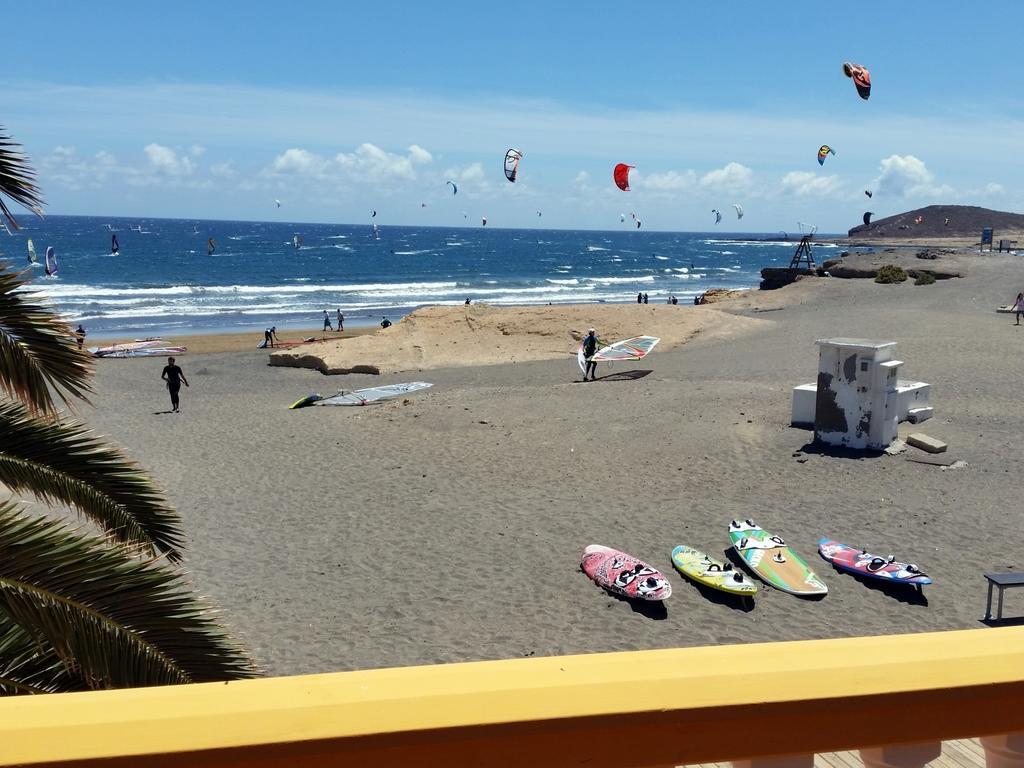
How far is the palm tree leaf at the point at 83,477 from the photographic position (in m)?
3.61

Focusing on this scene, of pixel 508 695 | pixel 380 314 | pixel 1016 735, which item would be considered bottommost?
pixel 380 314

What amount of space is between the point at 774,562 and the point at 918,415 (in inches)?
258

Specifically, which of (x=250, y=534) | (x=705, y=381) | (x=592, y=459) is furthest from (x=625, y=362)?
(x=250, y=534)

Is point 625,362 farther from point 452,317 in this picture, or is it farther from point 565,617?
point 565,617

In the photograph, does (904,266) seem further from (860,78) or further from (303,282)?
(303,282)

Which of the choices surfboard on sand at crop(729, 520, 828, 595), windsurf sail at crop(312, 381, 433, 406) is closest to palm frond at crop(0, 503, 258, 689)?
surfboard on sand at crop(729, 520, 828, 595)

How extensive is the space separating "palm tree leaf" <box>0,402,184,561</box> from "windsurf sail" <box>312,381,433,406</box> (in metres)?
15.1

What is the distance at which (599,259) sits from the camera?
373 ft

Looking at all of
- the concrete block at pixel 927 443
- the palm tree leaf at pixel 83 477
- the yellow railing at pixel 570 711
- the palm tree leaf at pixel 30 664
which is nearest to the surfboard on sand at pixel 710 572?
the concrete block at pixel 927 443

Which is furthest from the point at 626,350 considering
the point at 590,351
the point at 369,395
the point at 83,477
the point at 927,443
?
the point at 83,477

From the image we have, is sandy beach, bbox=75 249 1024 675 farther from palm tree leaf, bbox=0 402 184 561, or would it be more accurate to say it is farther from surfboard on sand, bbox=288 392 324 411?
palm tree leaf, bbox=0 402 184 561

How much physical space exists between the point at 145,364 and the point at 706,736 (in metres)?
29.4

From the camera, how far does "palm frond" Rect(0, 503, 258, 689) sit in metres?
2.92

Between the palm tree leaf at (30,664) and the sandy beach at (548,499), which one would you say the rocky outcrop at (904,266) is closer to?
the sandy beach at (548,499)
